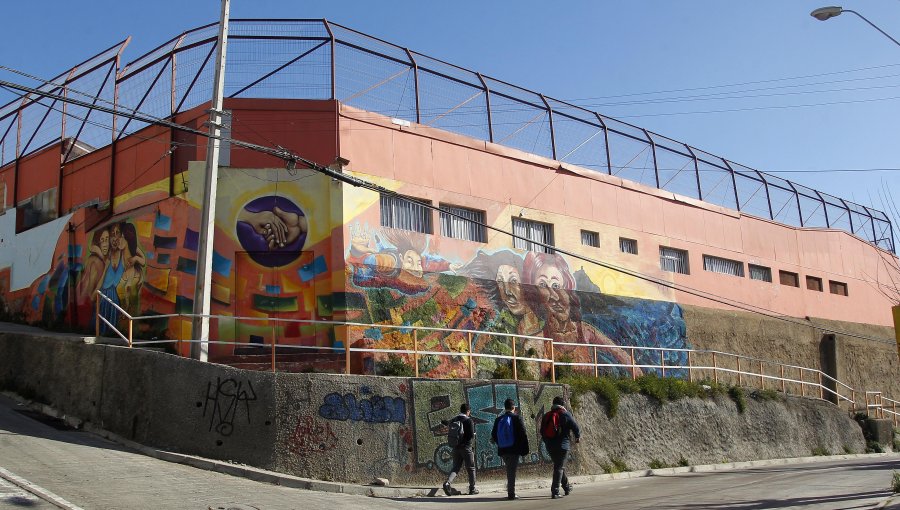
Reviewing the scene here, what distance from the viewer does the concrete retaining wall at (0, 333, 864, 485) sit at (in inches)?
555

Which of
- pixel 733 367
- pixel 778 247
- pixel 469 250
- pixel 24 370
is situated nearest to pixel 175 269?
pixel 24 370

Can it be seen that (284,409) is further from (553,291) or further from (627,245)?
(627,245)

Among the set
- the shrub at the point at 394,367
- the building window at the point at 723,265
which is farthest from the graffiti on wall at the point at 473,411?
the building window at the point at 723,265

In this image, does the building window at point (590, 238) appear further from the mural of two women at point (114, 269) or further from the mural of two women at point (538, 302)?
the mural of two women at point (114, 269)

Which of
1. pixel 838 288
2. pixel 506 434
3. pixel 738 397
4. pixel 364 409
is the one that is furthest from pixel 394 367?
pixel 838 288

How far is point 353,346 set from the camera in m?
18.7

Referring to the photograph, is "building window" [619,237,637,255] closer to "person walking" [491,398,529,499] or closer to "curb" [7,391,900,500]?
"curb" [7,391,900,500]

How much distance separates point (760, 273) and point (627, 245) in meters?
7.75

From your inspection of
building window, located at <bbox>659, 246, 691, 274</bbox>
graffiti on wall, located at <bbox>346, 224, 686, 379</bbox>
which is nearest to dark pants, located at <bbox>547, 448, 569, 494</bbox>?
graffiti on wall, located at <bbox>346, 224, 686, 379</bbox>

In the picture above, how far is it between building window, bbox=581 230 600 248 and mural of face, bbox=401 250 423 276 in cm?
627

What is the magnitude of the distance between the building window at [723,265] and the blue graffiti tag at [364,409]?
668 inches

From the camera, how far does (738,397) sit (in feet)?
77.9

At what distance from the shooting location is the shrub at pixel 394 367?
1844 centimetres

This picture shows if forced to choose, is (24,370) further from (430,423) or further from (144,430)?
(430,423)
